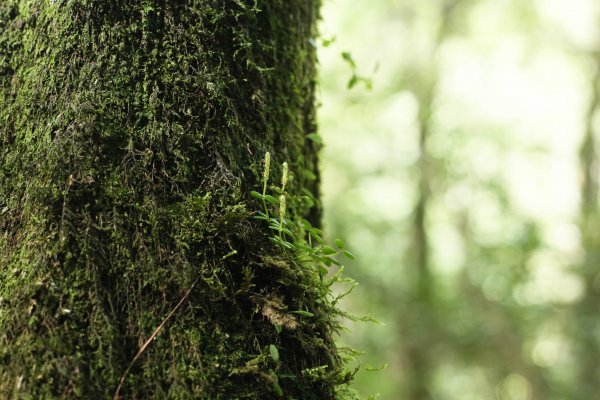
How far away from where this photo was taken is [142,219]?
1.31m

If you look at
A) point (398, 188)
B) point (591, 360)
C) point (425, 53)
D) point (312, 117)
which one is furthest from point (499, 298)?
point (312, 117)

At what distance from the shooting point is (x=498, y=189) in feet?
50.7

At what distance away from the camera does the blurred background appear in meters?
13.4

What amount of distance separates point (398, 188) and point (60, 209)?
56.3 ft

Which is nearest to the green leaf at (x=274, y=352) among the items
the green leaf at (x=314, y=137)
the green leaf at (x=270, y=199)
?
the green leaf at (x=270, y=199)

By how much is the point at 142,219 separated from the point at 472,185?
15.8 metres

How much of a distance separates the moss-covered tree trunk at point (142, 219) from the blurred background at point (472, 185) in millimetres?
11769

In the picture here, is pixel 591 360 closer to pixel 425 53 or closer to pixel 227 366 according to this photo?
pixel 425 53

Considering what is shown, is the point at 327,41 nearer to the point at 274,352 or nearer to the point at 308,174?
the point at 308,174

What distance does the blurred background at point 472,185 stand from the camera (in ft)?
44.0

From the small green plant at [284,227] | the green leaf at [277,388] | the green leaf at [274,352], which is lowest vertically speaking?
the green leaf at [277,388]

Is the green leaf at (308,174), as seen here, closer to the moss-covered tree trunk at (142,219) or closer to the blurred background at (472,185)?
the moss-covered tree trunk at (142,219)

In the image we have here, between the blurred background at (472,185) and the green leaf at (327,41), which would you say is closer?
the green leaf at (327,41)

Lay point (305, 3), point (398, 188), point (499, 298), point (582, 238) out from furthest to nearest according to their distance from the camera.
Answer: point (398, 188), point (499, 298), point (582, 238), point (305, 3)
